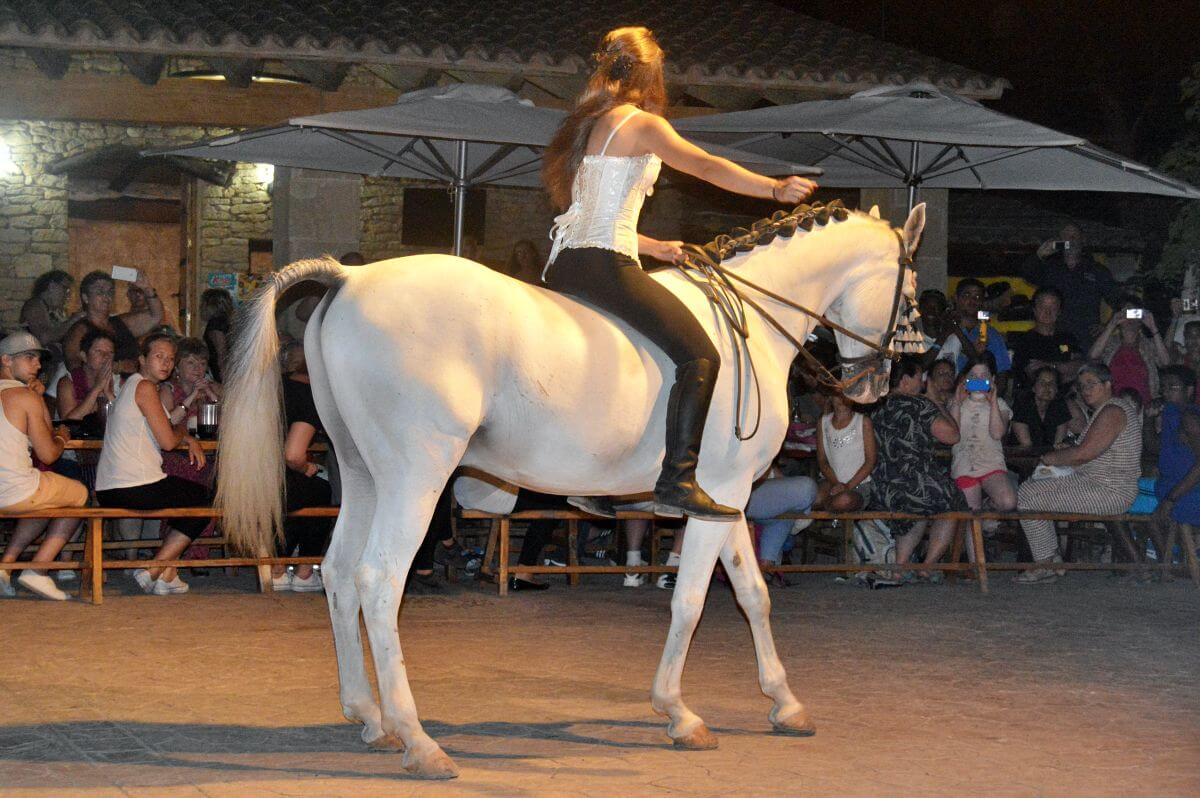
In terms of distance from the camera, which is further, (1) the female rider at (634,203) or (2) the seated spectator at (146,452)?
(2) the seated spectator at (146,452)

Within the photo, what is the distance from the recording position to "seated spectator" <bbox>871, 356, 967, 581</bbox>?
10164 mm

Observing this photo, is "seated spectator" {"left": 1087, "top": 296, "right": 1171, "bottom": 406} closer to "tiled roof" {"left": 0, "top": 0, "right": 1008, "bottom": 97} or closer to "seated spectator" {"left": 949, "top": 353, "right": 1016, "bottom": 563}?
"seated spectator" {"left": 949, "top": 353, "right": 1016, "bottom": 563}

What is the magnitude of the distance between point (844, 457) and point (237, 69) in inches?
268

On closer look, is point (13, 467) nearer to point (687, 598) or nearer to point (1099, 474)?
point (687, 598)

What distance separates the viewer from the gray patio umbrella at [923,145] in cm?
1009

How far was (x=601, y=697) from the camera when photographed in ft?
21.2

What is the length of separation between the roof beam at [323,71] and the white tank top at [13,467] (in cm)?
544

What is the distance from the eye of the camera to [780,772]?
17.1ft

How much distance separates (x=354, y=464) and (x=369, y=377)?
0.53 m

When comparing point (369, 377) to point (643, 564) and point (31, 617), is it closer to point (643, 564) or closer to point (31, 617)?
point (31, 617)

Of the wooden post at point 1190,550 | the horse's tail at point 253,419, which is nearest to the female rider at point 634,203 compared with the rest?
the horse's tail at point 253,419

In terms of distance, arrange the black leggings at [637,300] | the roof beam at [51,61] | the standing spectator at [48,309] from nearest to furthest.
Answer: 1. the black leggings at [637,300]
2. the standing spectator at [48,309]
3. the roof beam at [51,61]

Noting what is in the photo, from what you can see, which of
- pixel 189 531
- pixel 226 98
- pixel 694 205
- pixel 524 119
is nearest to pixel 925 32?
pixel 694 205

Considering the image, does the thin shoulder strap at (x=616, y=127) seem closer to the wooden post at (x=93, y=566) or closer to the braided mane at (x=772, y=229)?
the braided mane at (x=772, y=229)
